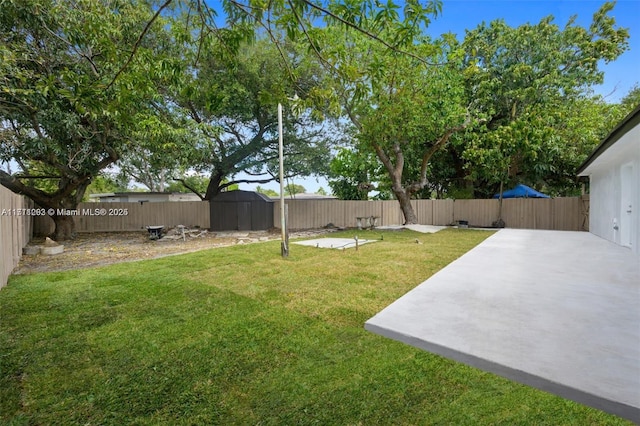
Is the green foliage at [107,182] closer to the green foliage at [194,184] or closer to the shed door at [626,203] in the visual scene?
the green foliage at [194,184]

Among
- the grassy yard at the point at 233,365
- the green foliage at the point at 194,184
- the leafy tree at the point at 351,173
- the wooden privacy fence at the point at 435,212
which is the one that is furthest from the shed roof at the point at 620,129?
the green foliage at the point at 194,184

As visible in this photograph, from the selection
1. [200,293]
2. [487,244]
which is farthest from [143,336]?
[487,244]

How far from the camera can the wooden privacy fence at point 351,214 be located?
10914 mm

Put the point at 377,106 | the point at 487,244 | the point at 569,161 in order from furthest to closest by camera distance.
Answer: the point at 569,161
the point at 377,106
the point at 487,244

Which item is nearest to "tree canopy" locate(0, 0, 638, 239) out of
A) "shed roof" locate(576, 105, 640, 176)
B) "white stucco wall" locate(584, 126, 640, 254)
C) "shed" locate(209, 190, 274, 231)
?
"shed" locate(209, 190, 274, 231)

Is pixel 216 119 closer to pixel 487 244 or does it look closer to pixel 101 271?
pixel 101 271

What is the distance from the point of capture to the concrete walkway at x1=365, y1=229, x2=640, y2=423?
174 cm

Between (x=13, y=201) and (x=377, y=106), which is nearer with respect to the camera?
(x=13, y=201)

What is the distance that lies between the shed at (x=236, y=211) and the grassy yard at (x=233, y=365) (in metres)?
8.24

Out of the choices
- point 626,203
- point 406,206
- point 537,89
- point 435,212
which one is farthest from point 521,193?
point 626,203

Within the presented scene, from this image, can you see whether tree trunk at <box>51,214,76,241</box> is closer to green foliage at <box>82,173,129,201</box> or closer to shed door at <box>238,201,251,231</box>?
green foliage at <box>82,173,129,201</box>

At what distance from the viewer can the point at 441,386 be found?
1.76 metres

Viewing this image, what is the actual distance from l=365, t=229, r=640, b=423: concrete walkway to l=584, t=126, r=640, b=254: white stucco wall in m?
1.65

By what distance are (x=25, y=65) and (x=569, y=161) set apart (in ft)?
54.8
